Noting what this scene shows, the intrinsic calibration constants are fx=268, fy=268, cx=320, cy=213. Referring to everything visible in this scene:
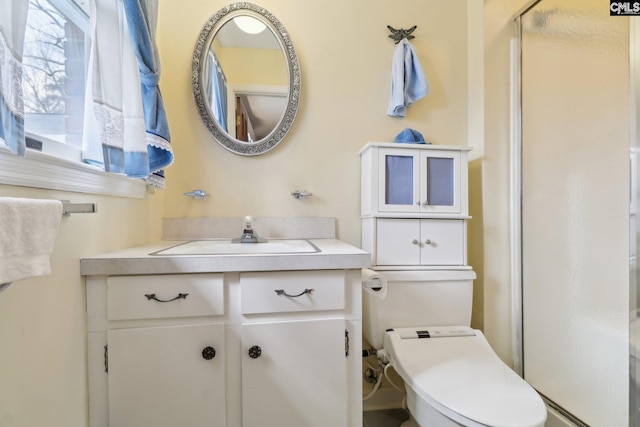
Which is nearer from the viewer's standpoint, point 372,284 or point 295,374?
point 295,374

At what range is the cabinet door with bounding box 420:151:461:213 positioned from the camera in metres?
1.30

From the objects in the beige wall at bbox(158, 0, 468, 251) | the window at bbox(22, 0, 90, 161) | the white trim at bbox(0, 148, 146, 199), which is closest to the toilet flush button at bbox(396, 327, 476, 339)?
the beige wall at bbox(158, 0, 468, 251)

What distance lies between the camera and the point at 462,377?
92 centimetres

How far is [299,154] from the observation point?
4.67 feet

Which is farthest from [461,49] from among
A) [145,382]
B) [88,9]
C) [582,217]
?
[145,382]

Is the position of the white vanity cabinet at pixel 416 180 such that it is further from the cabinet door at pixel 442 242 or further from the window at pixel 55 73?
the window at pixel 55 73

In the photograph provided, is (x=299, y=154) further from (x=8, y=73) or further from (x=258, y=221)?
(x=8, y=73)

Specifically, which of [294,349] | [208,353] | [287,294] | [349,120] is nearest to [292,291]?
[287,294]

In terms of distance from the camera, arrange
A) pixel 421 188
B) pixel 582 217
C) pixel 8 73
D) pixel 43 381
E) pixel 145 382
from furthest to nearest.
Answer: pixel 421 188 < pixel 582 217 < pixel 145 382 < pixel 43 381 < pixel 8 73

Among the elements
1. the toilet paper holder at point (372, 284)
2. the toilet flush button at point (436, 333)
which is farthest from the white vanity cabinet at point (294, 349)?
the toilet flush button at point (436, 333)

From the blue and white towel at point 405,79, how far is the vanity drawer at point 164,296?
1.21 metres

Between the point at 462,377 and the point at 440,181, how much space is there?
83 cm

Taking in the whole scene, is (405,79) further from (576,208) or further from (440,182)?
(576,208)

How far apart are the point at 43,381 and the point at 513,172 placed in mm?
1934
